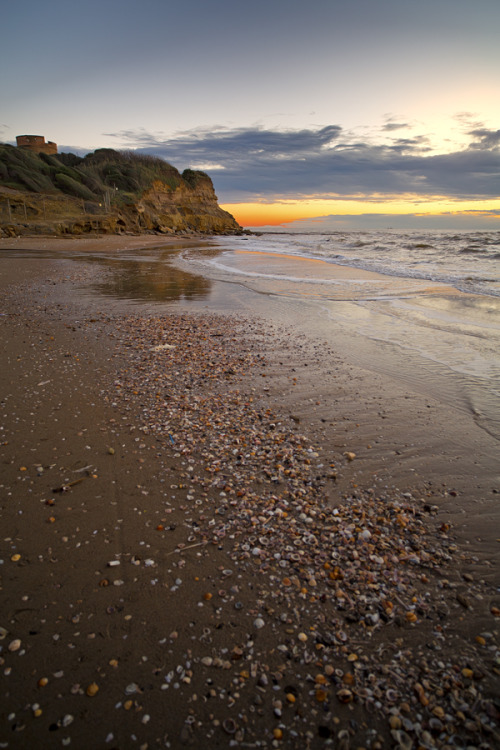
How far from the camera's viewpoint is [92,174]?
85.0m

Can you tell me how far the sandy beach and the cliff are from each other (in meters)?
44.6

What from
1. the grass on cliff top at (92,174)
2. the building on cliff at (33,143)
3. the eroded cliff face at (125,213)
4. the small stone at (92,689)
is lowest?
the small stone at (92,689)

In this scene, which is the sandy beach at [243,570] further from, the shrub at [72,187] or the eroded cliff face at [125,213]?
the shrub at [72,187]

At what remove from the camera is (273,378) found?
241 inches

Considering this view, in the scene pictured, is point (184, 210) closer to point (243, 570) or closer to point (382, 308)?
Result: point (382, 308)

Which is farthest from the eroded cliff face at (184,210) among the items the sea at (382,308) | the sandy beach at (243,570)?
the sandy beach at (243,570)

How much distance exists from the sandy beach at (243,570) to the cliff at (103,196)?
4458 cm

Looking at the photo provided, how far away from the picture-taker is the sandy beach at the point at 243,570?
1.92 metres

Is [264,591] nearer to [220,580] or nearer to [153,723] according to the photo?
[220,580]

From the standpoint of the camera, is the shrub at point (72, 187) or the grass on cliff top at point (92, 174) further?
the shrub at point (72, 187)

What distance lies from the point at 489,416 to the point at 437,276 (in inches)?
678

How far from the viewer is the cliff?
166 ft

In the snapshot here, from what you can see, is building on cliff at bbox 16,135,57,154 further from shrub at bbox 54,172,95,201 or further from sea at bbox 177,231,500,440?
sea at bbox 177,231,500,440

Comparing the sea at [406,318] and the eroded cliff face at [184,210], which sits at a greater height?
the eroded cliff face at [184,210]
